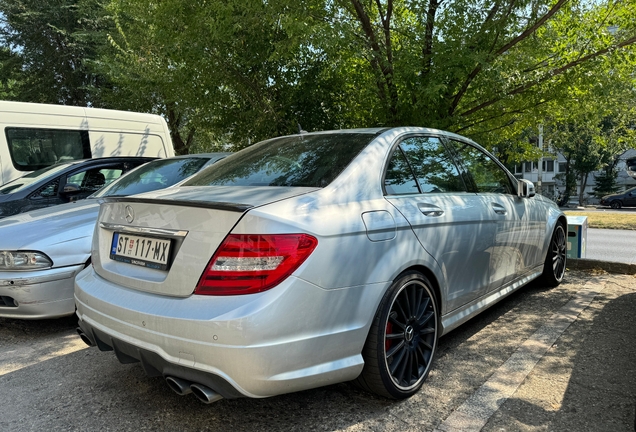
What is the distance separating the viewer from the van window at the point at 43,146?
788cm

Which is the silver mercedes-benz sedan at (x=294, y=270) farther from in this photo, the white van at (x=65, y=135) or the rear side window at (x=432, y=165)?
the white van at (x=65, y=135)

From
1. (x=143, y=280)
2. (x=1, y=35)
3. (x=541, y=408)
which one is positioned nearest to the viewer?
(x=143, y=280)

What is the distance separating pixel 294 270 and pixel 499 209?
2285mm

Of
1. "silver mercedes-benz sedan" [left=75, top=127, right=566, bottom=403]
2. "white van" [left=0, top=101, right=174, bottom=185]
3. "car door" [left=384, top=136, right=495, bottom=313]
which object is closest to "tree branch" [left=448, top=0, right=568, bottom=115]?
"car door" [left=384, top=136, right=495, bottom=313]

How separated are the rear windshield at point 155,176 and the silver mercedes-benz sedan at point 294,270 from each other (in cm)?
199

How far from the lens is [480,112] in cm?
711

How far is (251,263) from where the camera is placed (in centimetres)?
213

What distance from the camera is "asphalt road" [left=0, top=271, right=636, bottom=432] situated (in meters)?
2.52

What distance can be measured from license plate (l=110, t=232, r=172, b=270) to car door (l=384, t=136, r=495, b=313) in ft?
4.12

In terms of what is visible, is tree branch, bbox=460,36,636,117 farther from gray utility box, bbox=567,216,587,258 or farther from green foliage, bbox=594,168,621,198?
green foliage, bbox=594,168,621,198

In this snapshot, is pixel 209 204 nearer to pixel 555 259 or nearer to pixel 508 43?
pixel 555 259

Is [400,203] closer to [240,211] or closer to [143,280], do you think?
[240,211]

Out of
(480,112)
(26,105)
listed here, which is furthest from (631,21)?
(26,105)

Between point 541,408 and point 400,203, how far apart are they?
4.47 ft
